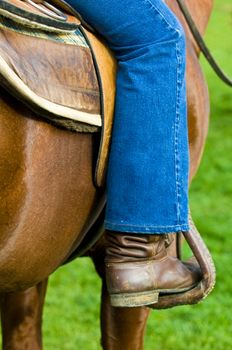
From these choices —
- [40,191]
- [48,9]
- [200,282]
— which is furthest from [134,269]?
[48,9]

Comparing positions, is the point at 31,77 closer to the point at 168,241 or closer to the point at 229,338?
the point at 168,241

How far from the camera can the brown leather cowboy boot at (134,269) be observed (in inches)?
106

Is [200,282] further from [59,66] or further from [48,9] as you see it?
[48,9]

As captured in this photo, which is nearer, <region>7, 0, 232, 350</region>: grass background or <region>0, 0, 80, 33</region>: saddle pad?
<region>0, 0, 80, 33</region>: saddle pad

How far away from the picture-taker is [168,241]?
2832mm

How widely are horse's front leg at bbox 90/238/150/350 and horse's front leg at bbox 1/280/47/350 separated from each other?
511 millimetres

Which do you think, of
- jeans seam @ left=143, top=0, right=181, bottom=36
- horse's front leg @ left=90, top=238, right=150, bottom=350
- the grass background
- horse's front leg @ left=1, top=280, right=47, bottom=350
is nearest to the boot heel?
horse's front leg @ left=90, top=238, right=150, bottom=350

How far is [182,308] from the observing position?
17.2 ft

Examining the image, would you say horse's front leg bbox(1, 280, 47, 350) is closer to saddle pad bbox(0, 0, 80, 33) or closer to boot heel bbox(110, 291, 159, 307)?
boot heel bbox(110, 291, 159, 307)

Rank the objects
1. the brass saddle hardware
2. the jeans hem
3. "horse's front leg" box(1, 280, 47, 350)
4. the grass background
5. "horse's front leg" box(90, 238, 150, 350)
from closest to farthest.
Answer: the brass saddle hardware < the jeans hem < "horse's front leg" box(90, 238, 150, 350) < "horse's front leg" box(1, 280, 47, 350) < the grass background

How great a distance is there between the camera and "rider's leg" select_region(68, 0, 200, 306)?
2572 mm

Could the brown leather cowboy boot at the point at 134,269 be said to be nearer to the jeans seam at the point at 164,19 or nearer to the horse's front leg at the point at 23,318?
the jeans seam at the point at 164,19

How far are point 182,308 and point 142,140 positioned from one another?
2777mm

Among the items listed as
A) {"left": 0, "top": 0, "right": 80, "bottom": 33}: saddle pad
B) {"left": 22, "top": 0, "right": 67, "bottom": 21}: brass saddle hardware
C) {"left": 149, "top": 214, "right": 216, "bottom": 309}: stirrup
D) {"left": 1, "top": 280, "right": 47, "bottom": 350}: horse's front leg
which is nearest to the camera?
{"left": 0, "top": 0, "right": 80, "bottom": 33}: saddle pad
